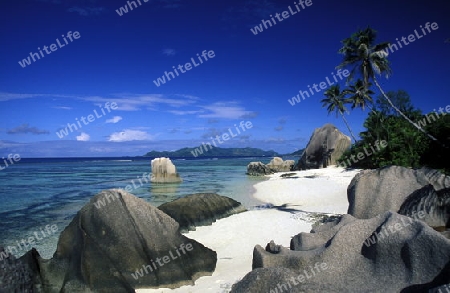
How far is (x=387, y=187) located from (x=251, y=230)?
20.6ft

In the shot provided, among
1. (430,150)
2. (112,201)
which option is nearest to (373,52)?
(430,150)

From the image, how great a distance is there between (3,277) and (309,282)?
477 cm

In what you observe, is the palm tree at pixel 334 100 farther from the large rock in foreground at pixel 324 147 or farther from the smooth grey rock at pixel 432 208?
the smooth grey rock at pixel 432 208

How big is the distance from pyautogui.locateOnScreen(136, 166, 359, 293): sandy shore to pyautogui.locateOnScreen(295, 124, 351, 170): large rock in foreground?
75.3ft

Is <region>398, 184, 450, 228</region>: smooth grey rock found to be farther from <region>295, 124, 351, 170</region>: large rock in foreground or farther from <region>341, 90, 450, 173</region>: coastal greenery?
<region>295, 124, 351, 170</region>: large rock in foreground

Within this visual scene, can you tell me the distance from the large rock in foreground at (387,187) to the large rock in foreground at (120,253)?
474cm

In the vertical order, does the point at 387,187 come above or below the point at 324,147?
below

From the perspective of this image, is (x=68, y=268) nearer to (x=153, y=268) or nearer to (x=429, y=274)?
(x=153, y=268)

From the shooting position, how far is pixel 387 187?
9.98 m

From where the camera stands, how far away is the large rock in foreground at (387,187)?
9.69 meters

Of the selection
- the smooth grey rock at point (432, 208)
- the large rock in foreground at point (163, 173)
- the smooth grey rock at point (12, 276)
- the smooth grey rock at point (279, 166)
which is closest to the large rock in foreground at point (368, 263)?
the smooth grey rock at point (432, 208)

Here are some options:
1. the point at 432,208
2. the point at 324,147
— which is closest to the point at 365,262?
the point at 432,208

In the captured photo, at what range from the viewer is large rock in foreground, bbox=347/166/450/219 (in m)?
9.69

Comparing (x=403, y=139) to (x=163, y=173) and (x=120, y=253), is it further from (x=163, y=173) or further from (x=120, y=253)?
(x=120, y=253)
